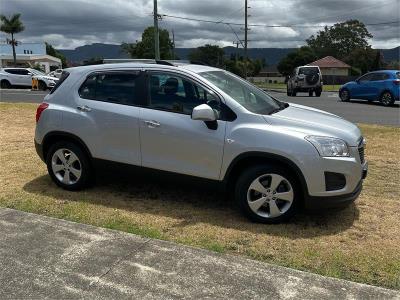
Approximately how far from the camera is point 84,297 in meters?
3.37

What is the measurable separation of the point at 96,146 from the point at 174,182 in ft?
3.65

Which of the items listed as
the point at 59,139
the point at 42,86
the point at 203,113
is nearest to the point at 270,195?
the point at 203,113

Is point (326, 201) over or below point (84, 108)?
below

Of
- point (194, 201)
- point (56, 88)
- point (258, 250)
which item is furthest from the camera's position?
point (56, 88)

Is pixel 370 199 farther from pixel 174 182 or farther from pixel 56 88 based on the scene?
pixel 56 88

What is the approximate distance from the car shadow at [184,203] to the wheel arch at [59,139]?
52cm

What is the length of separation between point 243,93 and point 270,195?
128 centimetres

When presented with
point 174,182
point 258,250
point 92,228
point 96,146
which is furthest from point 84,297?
point 96,146

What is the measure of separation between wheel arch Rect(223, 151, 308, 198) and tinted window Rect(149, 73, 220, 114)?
60cm

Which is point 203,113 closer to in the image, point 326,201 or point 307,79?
point 326,201

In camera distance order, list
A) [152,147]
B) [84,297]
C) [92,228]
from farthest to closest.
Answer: [152,147] → [92,228] → [84,297]

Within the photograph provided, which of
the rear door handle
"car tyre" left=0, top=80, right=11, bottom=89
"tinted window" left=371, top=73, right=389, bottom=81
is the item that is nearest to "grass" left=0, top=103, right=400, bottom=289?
the rear door handle

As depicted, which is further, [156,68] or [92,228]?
[156,68]

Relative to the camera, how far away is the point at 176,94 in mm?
5309
